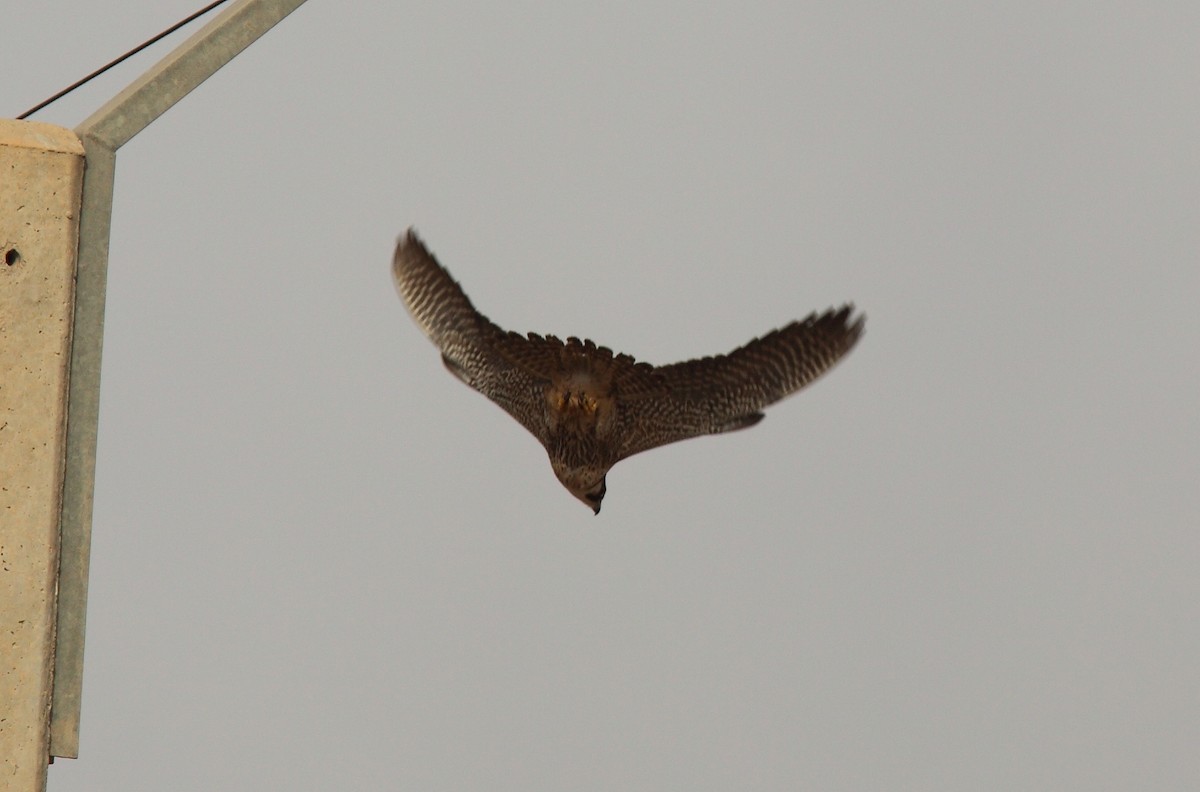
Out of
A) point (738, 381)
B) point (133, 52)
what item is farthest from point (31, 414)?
point (738, 381)

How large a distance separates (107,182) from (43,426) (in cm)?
90

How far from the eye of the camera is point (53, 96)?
692 cm

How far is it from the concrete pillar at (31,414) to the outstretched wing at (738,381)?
81.5 inches

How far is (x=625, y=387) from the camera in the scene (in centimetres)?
665

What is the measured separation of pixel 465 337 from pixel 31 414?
1.66 meters

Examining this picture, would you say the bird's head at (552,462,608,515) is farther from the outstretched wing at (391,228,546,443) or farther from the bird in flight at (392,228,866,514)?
the outstretched wing at (391,228,546,443)

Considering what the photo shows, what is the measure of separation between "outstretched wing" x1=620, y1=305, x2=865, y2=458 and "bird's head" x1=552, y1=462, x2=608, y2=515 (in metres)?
0.14

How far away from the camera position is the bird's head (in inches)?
265

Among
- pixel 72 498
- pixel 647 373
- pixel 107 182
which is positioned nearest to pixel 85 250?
pixel 107 182

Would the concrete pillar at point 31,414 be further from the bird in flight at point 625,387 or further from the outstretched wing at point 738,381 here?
the outstretched wing at point 738,381

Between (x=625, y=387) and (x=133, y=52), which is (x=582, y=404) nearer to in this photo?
(x=625, y=387)

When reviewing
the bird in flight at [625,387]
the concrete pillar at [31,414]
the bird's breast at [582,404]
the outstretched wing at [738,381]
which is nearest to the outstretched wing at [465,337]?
the bird in flight at [625,387]

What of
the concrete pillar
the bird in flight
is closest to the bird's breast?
the bird in flight

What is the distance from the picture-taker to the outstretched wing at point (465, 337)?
683 centimetres
